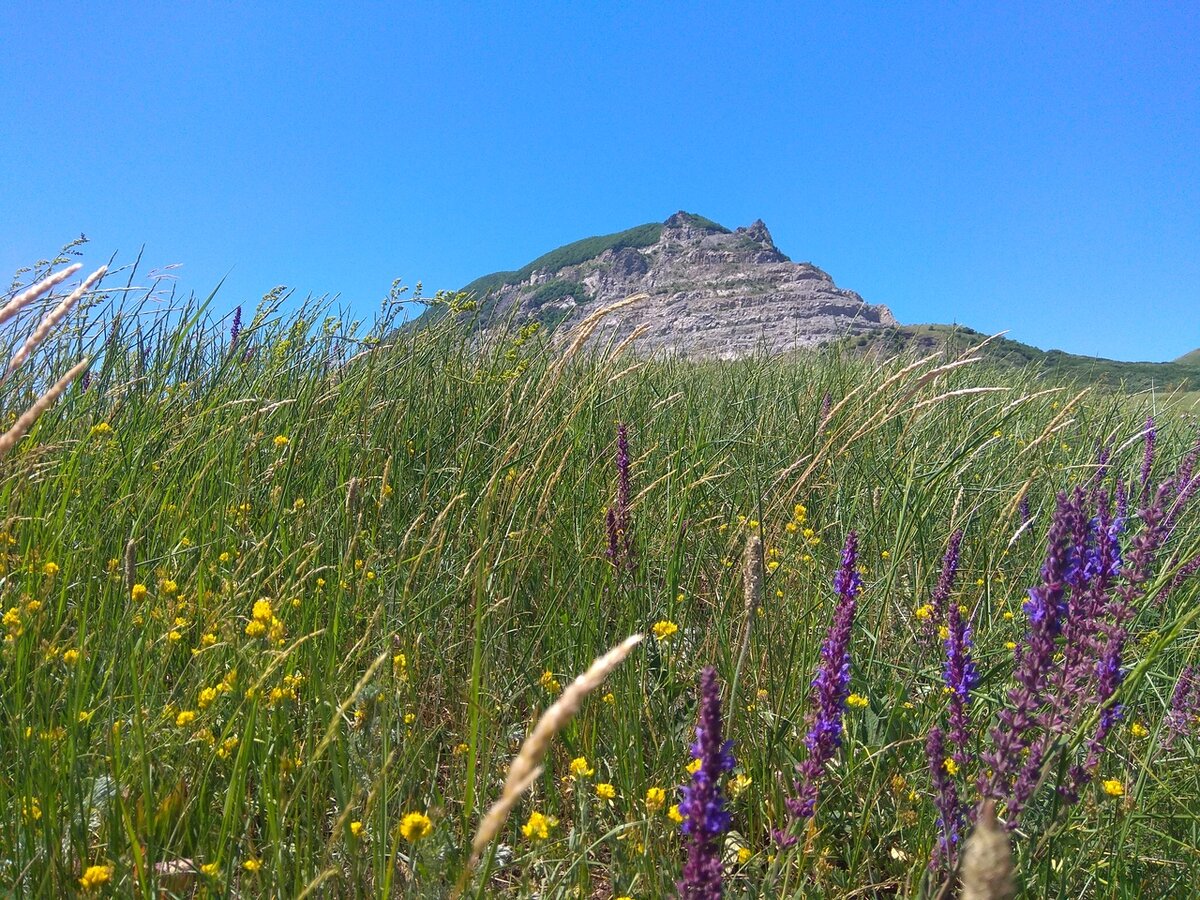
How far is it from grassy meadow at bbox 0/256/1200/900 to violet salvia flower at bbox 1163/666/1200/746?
0.09ft

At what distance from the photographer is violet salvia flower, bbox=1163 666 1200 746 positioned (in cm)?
192

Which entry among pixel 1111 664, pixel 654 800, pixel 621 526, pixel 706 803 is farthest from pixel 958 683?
pixel 621 526

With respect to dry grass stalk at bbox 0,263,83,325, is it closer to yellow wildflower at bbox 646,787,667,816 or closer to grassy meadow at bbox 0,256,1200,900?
grassy meadow at bbox 0,256,1200,900

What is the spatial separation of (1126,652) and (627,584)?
4.79ft

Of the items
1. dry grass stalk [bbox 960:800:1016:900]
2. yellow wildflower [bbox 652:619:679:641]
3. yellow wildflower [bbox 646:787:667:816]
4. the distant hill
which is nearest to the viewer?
dry grass stalk [bbox 960:800:1016:900]

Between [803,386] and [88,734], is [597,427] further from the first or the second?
[803,386]

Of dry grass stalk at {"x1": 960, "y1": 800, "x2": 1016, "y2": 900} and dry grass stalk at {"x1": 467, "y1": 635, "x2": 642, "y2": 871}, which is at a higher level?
dry grass stalk at {"x1": 467, "y1": 635, "x2": 642, "y2": 871}

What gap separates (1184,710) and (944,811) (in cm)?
107

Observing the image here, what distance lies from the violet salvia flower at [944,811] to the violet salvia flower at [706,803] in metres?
0.62

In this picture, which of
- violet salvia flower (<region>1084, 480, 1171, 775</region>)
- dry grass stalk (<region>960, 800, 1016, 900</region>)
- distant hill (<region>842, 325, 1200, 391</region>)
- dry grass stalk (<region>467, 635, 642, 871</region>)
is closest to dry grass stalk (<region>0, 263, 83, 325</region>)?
dry grass stalk (<region>467, 635, 642, 871</region>)

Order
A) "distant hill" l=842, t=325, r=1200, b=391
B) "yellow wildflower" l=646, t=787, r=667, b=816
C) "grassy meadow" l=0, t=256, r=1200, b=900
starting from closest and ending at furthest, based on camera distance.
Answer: "grassy meadow" l=0, t=256, r=1200, b=900 → "yellow wildflower" l=646, t=787, r=667, b=816 → "distant hill" l=842, t=325, r=1200, b=391

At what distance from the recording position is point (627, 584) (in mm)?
2236

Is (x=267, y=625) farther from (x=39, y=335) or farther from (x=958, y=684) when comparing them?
(x=958, y=684)

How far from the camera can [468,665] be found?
2.08 meters
